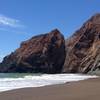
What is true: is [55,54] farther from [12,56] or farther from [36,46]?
[12,56]

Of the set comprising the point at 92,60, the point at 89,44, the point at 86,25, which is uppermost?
the point at 86,25

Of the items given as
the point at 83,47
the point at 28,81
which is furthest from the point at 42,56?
the point at 28,81

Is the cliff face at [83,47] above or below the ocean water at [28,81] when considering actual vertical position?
above

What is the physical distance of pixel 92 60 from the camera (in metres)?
79.9

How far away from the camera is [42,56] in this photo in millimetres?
98500

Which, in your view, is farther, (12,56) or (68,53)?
(12,56)

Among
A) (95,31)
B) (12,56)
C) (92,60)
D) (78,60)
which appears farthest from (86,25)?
(12,56)

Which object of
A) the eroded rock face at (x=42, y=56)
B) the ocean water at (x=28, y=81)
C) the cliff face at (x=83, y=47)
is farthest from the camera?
the eroded rock face at (x=42, y=56)

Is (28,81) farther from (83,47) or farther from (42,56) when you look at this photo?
(42,56)

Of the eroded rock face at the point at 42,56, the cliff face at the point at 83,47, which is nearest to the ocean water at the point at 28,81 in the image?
the cliff face at the point at 83,47

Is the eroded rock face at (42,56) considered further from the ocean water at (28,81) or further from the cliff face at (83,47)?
the ocean water at (28,81)

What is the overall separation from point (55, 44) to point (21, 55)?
11.4 m

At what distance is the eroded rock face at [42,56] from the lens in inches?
3830

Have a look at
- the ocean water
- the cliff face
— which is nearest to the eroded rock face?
the cliff face
